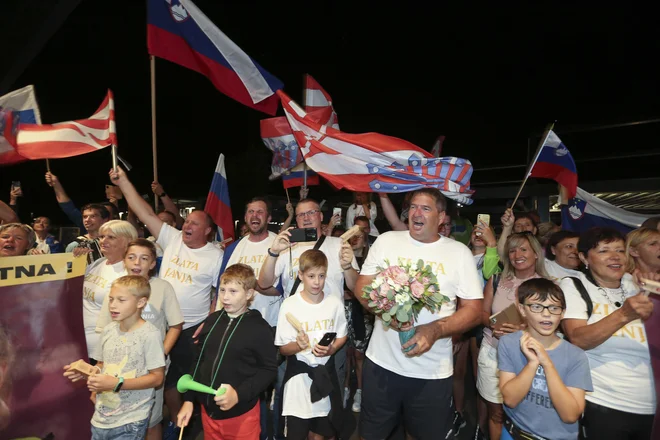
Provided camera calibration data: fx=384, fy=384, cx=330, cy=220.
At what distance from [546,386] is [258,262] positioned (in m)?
2.93

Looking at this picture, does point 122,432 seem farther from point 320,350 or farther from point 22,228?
point 22,228

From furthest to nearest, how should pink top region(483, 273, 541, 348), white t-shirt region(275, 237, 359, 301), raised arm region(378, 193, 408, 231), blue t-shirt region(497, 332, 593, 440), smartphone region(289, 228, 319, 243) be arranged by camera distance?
raised arm region(378, 193, 408, 231) → white t-shirt region(275, 237, 359, 301) → pink top region(483, 273, 541, 348) → smartphone region(289, 228, 319, 243) → blue t-shirt region(497, 332, 593, 440)

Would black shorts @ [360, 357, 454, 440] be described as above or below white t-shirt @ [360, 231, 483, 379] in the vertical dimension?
below

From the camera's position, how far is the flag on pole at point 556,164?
5.02m

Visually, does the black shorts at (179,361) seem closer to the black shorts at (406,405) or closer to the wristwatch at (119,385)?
the wristwatch at (119,385)

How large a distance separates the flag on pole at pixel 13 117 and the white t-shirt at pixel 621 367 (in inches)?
218

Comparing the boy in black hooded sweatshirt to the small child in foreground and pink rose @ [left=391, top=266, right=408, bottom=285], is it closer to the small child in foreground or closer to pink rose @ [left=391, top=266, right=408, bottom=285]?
the small child in foreground

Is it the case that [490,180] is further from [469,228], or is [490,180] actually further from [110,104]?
[110,104]

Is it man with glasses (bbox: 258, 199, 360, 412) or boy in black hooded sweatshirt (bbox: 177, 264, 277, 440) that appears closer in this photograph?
boy in black hooded sweatshirt (bbox: 177, 264, 277, 440)

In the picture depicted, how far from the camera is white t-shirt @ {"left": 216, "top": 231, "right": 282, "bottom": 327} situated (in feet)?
14.0

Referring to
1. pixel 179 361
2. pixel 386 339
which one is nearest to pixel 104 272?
pixel 179 361

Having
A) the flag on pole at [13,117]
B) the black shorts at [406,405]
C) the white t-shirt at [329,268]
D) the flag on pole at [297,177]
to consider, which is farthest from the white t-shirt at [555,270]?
the flag on pole at [13,117]

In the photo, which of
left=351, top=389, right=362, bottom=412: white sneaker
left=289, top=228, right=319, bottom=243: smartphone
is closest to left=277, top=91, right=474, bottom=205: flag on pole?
left=289, top=228, right=319, bottom=243: smartphone

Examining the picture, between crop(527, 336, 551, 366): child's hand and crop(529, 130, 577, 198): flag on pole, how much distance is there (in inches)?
128
